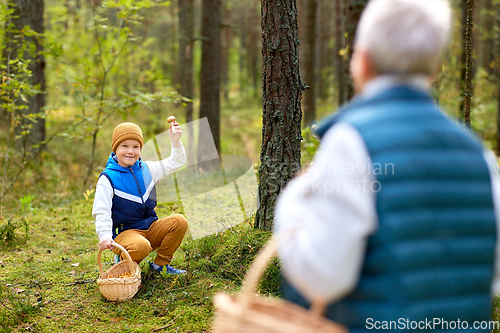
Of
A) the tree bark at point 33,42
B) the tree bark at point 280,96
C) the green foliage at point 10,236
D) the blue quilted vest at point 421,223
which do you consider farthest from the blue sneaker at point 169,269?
the tree bark at point 33,42

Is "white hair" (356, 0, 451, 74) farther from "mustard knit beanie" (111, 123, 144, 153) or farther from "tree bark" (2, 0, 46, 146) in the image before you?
"tree bark" (2, 0, 46, 146)

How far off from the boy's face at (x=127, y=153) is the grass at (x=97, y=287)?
3.79 ft

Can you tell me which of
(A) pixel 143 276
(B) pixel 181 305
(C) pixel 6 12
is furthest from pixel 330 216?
(C) pixel 6 12

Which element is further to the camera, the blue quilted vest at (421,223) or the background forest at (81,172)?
the background forest at (81,172)

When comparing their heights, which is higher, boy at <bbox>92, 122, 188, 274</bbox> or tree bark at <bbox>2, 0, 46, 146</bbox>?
tree bark at <bbox>2, 0, 46, 146</bbox>

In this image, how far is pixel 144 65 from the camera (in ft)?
53.1

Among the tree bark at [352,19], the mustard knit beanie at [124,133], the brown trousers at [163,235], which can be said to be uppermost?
the tree bark at [352,19]

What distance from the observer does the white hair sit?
4.32 ft

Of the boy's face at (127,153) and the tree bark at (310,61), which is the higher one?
the tree bark at (310,61)

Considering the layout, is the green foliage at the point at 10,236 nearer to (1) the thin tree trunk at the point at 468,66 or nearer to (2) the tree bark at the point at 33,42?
(2) the tree bark at the point at 33,42

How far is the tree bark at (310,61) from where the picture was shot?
496 inches

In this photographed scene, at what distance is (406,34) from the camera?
131cm

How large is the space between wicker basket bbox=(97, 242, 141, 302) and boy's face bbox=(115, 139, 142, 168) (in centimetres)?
79

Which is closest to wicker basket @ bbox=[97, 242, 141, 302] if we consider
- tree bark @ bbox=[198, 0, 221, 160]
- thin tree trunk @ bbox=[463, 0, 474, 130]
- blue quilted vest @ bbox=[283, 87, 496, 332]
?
blue quilted vest @ bbox=[283, 87, 496, 332]
